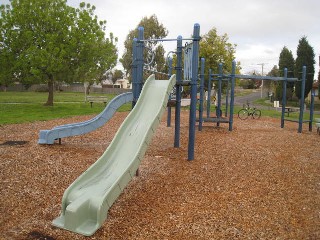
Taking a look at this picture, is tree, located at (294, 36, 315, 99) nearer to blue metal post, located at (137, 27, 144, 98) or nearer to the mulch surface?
the mulch surface

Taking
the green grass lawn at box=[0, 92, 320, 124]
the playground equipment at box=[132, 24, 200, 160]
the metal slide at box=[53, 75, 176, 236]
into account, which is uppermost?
the playground equipment at box=[132, 24, 200, 160]

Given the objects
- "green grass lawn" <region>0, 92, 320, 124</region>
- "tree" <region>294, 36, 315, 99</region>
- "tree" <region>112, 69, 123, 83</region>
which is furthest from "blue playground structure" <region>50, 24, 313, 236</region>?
"tree" <region>112, 69, 123, 83</region>

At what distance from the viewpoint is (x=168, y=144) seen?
10508mm

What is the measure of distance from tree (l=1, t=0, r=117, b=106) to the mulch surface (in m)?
11.7

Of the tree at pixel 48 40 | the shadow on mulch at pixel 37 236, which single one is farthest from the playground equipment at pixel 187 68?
the tree at pixel 48 40

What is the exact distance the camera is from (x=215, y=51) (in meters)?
26.2

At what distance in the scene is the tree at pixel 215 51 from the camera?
85.8ft

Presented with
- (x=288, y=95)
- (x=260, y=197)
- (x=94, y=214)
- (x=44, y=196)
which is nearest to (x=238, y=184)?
(x=260, y=197)

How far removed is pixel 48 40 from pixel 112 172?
1818 centimetres

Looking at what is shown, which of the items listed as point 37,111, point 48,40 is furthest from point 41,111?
point 48,40

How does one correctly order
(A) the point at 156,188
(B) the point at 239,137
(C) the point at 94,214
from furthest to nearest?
(B) the point at 239,137 < (A) the point at 156,188 < (C) the point at 94,214

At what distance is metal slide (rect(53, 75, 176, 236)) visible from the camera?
425 centimetres

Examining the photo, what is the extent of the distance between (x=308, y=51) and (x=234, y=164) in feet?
114

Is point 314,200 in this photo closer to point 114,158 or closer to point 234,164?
point 234,164
